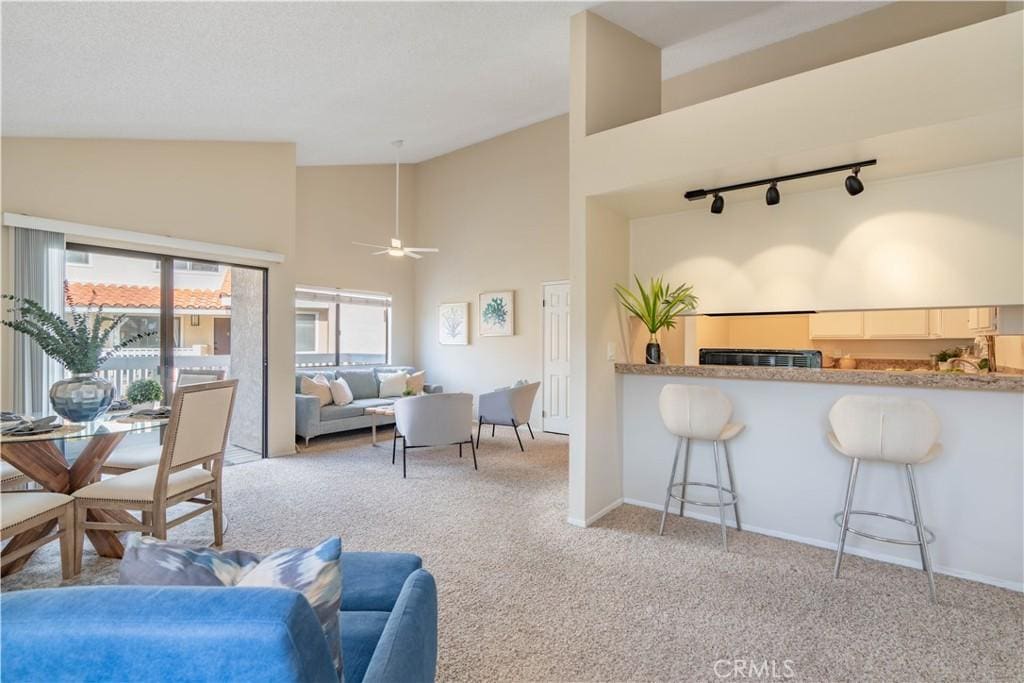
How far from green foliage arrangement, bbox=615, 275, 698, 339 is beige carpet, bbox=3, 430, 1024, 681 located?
1398 millimetres

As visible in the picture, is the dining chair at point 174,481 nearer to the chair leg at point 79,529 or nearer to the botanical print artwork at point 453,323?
the chair leg at point 79,529

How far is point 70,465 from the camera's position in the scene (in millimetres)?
2947

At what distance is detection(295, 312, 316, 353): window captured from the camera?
7184 millimetres

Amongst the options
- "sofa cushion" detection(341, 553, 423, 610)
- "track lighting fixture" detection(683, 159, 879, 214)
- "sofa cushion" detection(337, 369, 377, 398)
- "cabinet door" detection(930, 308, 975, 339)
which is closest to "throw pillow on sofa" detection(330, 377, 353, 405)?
"sofa cushion" detection(337, 369, 377, 398)

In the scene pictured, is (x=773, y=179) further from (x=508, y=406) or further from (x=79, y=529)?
(x=79, y=529)

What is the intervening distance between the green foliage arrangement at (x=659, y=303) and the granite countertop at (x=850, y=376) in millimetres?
356

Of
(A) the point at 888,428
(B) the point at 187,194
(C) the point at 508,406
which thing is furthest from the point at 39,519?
(A) the point at 888,428

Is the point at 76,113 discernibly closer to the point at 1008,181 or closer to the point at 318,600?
the point at 318,600

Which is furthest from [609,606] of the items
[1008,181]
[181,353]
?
[181,353]

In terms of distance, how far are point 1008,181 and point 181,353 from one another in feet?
20.7

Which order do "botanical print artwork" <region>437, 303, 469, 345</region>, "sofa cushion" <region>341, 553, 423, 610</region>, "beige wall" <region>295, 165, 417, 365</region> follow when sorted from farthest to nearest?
"botanical print artwork" <region>437, 303, 469, 345</region> < "beige wall" <region>295, 165, 417, 365</region> < "sofa cushion" <region>341, 553, 423, 610</region>

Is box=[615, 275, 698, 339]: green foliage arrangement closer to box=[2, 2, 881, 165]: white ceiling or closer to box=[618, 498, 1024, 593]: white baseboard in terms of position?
box=[618, 498, 1024, 593]: white baseboard

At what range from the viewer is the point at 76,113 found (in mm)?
3723

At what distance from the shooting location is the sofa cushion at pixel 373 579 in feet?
4.65
